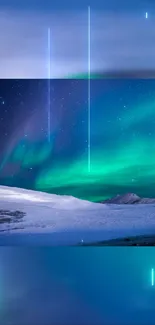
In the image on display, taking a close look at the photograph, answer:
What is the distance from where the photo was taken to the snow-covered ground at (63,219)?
429cm

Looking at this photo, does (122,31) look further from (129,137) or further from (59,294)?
(59,294)

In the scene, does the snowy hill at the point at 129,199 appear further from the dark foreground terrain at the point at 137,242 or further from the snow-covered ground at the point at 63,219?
the dark foreground terrain at the point at 137,242

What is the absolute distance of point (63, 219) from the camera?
14.2 ft

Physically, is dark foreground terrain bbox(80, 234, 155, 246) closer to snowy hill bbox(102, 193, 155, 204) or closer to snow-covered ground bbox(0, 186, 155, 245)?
snow-covered ground bbox(0, 186, 155, 245)

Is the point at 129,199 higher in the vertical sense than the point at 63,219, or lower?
higher

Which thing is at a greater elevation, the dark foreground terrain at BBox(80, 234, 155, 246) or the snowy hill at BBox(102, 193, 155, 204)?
the snowy hill at BBox(102, 193, 155, 204)

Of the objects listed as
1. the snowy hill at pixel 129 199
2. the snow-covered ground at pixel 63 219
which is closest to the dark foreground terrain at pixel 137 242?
the snow-covered ground at pixel 63 219

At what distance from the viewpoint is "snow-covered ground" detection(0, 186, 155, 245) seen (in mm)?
4293

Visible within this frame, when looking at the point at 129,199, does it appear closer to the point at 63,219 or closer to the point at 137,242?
the point at 137,242

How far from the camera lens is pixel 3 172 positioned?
14.3ft

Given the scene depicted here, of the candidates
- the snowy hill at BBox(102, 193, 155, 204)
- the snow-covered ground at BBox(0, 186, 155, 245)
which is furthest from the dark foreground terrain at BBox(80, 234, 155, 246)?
the snowy hill at BBox(102, 193, 155, 204)

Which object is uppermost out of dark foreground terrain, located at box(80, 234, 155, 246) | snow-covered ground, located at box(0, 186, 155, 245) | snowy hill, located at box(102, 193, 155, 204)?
snowy hill, located at box(102, 193, 155, 204)

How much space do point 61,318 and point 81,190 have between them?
1270mm

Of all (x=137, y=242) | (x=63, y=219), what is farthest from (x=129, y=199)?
(x=63, y=219)
